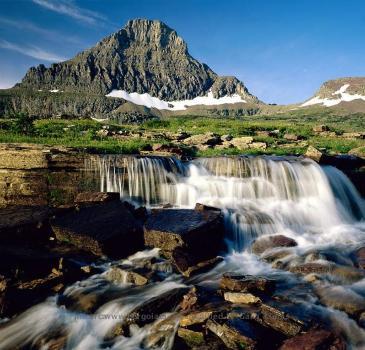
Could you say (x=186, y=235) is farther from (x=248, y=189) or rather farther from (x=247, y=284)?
(x=248, y=189)

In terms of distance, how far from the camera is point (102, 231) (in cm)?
1548

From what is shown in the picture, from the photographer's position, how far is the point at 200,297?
1093 centimetres

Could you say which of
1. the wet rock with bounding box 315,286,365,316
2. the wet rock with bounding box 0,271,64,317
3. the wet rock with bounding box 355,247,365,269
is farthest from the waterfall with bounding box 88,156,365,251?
the wet rock with bounding box 0,271,64,317

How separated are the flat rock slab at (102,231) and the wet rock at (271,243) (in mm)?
4666

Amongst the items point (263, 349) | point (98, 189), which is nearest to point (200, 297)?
point (263, 349)

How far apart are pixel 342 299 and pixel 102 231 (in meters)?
8.93

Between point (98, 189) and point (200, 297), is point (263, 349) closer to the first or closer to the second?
point (200, 297)

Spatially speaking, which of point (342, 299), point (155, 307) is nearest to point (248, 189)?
point (342, 299)

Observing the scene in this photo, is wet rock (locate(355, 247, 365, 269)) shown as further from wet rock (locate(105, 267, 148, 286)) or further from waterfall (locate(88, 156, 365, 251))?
wet rock (locate(105, 267, 148, 286))

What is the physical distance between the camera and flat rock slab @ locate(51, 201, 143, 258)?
598 inches

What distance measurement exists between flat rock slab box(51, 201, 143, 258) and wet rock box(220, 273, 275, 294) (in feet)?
16.7

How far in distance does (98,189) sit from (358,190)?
1508 centimetres

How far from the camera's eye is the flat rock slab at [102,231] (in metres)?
15.2

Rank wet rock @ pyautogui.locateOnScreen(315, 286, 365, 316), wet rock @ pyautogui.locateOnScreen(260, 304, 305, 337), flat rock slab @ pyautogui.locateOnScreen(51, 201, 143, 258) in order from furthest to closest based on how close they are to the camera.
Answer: flat rock slab @ pyautogui.locateOnScreen(51, 201, 143, 258)
wet rock @ pyautogui.locateOnScreen(315, 286, 365, 316)
wet rock @ pyautogui.locateOnScreen(260, 304, 305, 337)
